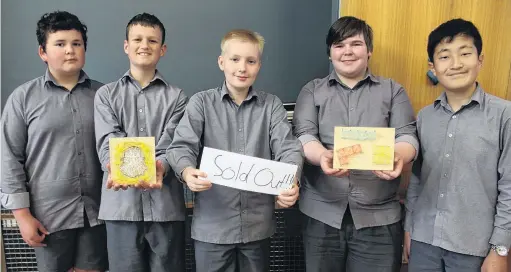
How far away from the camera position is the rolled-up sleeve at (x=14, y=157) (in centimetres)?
155

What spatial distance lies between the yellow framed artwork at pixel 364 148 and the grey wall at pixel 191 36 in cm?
90

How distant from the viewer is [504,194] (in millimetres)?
1359

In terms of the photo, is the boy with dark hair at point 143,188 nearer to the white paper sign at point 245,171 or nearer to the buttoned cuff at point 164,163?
the buttoned cuff at point 164,163

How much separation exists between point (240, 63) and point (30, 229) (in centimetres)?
101

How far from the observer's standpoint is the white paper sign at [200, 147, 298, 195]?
1.35 metres

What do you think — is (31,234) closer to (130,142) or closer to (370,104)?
(130,142)

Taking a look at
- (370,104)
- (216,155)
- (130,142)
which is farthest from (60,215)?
(370,104)

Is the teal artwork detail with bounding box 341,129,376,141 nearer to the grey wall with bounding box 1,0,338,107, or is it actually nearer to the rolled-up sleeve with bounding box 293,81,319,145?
the rolled-up sleeve with bounding box 293,81,319,145

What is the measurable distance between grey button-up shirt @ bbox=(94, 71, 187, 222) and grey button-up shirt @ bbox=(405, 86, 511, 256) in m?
0.94

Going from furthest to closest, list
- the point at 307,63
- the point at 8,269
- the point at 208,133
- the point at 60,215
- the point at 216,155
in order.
→ the point at 307,63 < the point at 8,269 < the point at 60,215 < the point at 208,133 < the point at 216,155

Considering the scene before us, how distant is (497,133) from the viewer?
1364 millimetres

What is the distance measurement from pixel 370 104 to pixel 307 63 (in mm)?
802

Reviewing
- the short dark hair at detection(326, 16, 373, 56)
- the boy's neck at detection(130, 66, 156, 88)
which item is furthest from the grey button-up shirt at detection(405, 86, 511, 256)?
the boy's neck at detection(130, 66, 156, 88)

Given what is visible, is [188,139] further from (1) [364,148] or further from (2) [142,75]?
(1) [364,148]
